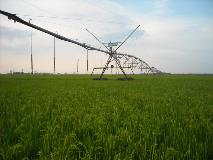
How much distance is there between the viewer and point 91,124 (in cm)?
480

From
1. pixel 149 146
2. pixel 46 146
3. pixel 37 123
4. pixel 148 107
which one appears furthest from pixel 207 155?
pixel 148 107

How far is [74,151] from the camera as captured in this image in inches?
128

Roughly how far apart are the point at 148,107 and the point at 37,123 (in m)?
3.92

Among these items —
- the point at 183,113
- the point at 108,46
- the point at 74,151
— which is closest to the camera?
the point at 74,151

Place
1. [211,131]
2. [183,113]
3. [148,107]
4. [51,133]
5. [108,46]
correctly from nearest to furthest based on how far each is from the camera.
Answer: [51,133] → [211,131] → [183,113] → [148,107] → [108,46]

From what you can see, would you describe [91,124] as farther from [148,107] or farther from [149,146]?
[148,107]

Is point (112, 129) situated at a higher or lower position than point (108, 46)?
lower

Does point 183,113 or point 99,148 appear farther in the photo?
point 183,113

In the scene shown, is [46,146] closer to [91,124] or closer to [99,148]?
[99,148]

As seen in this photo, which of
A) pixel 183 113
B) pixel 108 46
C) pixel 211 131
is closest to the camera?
pixel 211 131

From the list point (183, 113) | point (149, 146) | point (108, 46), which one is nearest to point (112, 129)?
point (149, 146)

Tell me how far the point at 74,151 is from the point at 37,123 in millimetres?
1872

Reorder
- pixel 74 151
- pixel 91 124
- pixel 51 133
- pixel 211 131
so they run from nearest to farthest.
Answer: pixel 74 151
pixel 51 133
pixel 211 131
pixel 91 124

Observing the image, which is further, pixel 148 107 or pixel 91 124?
pixel 148 107
